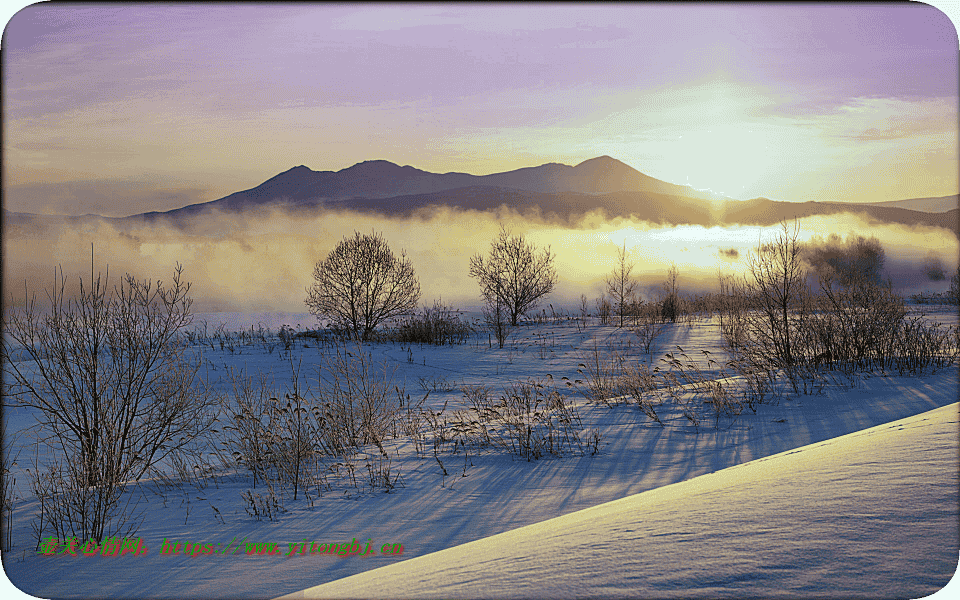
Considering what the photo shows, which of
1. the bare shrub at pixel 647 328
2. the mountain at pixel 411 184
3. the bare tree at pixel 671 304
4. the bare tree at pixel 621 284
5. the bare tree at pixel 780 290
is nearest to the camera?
the bare tree at pixel 780 290

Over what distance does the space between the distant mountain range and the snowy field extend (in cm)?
7817

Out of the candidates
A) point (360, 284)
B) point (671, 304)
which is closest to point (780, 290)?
point (671, 304)

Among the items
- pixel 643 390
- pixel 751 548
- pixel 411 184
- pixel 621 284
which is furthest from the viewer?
pixel 411 184

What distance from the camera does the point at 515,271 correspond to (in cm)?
2859

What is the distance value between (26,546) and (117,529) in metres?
0.62

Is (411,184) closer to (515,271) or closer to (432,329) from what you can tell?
(515,271)

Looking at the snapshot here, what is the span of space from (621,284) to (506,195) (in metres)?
102

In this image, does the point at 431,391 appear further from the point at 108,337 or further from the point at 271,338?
the point at 271,338

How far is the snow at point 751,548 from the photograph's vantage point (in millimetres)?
1866

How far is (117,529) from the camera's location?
480 cm

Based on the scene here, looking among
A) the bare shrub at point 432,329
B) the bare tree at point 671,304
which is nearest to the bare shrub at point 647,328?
the bare tree at point 671,304

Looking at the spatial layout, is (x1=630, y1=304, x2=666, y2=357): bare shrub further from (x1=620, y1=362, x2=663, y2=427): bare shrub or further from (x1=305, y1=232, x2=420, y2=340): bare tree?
(x1=305, y1=232, x2=420, y2=340): bare tree

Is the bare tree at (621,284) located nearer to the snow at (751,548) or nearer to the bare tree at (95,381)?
the bare tree at (95,381)

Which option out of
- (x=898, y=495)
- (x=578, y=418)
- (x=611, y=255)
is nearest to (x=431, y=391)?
(x=578, y=418)
